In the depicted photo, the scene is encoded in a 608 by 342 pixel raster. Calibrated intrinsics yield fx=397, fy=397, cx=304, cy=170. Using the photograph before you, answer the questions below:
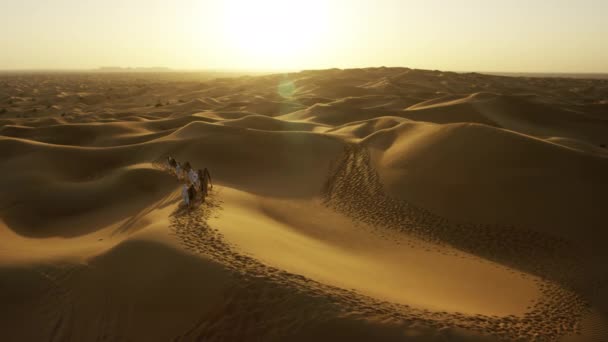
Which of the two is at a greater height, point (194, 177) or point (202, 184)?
point (194, 177)

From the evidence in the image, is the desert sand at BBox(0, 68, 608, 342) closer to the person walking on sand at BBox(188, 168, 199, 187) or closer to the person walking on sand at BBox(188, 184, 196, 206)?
the person walking on sand at BBox(188, 184, 196, 206)

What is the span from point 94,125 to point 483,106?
2009cm

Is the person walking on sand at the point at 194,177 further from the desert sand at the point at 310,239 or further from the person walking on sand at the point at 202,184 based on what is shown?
the desert sand at the point at 310,239

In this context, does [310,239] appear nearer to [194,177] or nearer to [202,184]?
[202,184]

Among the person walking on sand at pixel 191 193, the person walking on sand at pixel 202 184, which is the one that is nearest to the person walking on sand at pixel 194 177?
the person walking on sand at pixel 202 184

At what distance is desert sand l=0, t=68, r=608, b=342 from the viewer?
4285 millimetres

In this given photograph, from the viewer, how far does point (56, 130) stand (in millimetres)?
18031

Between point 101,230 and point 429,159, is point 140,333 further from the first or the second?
point 429,159

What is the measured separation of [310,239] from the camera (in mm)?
7188

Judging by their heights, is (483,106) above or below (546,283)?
above

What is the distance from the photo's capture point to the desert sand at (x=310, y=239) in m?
4.29

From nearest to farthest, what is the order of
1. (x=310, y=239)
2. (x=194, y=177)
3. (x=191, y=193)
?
(x=310, y=239) < (x=191, y=193) < (x=194, y=177)

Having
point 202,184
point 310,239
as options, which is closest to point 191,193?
point 202,184

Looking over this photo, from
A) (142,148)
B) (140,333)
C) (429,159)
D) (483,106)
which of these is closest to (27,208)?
(142,148)
